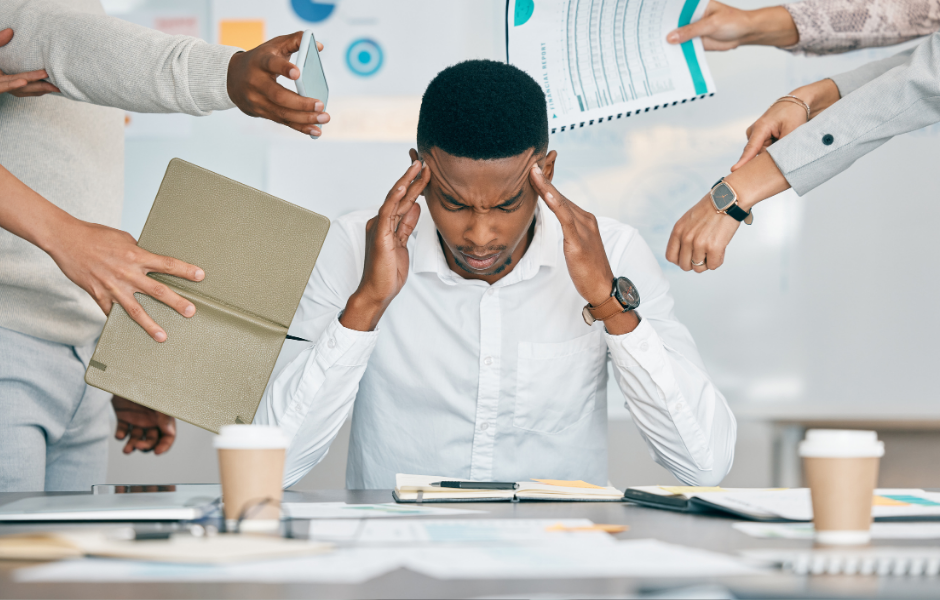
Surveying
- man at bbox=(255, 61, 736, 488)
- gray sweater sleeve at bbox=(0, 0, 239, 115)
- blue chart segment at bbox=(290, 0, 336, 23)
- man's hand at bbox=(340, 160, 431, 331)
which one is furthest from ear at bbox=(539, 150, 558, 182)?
blue chart segment at bbox=(290, 0, 336, 23)

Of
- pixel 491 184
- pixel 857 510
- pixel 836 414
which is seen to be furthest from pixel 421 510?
pixel 836 414

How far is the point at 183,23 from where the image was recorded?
2252 millimetres

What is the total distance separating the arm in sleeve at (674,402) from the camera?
136cm

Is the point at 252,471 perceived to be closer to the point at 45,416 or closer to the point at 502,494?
the point at 502,494

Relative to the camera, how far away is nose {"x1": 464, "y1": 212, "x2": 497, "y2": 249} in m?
1.34

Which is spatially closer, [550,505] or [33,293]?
[550,505]

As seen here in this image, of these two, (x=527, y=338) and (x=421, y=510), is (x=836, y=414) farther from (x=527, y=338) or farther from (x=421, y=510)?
(x=421, y=510)

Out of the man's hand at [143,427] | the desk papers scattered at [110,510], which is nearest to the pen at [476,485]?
the desk papers scattered at [110,510]

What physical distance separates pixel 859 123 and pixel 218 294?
113cm

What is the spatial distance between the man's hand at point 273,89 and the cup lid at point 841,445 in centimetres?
81

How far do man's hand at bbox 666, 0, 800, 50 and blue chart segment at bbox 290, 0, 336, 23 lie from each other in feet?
3.77

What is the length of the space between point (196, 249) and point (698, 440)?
36.5 inches

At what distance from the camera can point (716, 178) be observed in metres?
2.24

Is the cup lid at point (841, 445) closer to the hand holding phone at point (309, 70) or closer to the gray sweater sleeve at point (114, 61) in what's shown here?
the hand holding phone at point (309, 70)
